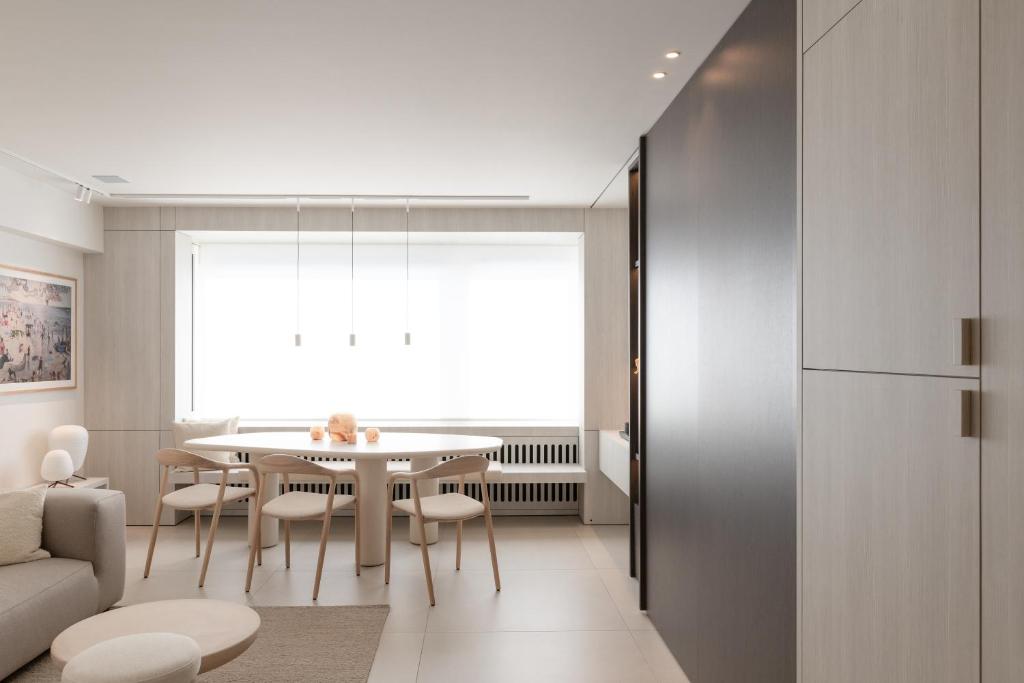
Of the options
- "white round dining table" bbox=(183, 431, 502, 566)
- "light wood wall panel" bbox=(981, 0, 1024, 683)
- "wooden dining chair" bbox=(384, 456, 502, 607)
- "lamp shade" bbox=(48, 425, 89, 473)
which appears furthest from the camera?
"lamp shade" bbox=(48, 425, 89, 473)

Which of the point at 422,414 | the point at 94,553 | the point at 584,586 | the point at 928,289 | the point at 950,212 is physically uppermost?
the point at 950,212

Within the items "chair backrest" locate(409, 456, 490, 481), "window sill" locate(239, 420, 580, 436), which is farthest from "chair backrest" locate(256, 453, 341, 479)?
"window sill" locate(239, 420, 580, 436)

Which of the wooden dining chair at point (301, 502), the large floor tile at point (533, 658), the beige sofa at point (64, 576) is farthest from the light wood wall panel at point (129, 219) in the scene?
the large floor tile at point (533, 658)

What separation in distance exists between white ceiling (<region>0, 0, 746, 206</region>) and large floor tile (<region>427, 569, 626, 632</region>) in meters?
2.74

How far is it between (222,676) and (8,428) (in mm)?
3082

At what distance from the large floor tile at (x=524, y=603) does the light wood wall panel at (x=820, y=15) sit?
3015mm

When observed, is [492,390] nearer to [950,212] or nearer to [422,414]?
[422,414]

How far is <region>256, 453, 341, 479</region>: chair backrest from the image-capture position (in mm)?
4270

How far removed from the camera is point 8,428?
4961 millimetres

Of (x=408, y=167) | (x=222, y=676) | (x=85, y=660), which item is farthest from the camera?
(x=408, y=167)

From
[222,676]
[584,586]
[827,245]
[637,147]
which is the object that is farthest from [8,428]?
[827,245]

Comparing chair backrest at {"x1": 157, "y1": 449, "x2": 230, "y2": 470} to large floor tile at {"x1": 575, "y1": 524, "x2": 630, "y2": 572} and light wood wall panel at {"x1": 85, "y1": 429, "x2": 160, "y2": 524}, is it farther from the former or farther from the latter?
large floor tile at {"x1": 575, "y1": 524, "x2": 630, "y2": 572}

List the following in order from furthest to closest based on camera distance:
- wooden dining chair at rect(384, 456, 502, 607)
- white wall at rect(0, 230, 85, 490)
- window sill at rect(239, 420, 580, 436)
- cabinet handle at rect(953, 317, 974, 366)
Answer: window sill at rect(239, 420, 580, 436) → white wall at rect(0, 230, 85, 490) → wooden dining chair at rect(384, 456, 502, 607) → cabinet handle at rect(953, 317, 974, 366)

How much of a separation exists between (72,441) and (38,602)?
8.24ft
